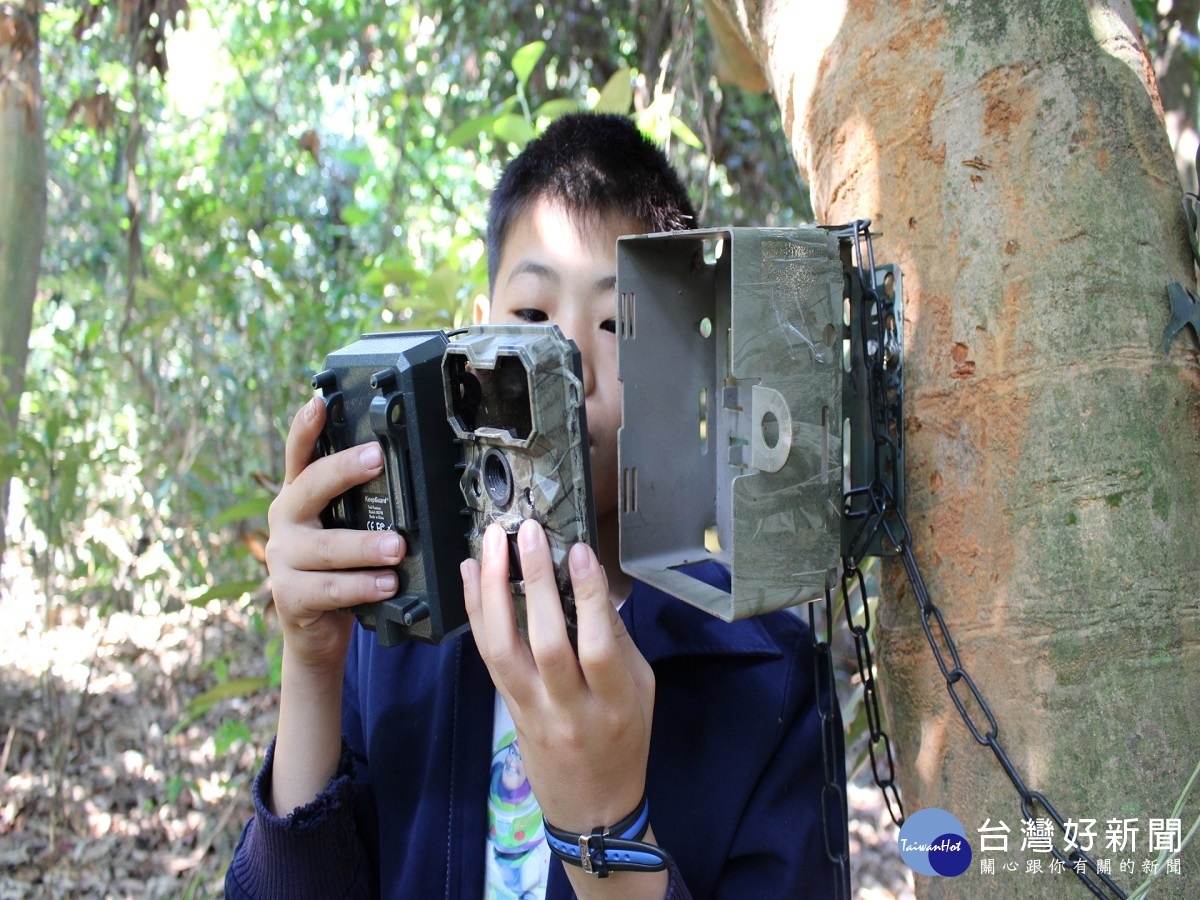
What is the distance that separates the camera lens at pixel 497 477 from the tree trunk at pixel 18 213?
275cm

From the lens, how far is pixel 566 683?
2.79 feet

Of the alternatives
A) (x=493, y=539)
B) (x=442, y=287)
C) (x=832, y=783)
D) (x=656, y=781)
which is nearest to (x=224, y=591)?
(x=442, y=287)

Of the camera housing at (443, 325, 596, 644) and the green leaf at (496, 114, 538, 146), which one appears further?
the green leaf at (496, 114, 538, 146)

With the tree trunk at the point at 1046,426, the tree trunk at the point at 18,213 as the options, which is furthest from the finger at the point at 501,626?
the tree trunk at the point at 18,213

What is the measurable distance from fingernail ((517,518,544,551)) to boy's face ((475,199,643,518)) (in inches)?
10.7

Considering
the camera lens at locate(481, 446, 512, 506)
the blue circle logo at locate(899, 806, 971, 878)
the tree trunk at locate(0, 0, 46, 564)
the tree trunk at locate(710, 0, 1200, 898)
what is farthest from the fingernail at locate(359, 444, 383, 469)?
the tree trunk at locate(0, 0, 46, 564)

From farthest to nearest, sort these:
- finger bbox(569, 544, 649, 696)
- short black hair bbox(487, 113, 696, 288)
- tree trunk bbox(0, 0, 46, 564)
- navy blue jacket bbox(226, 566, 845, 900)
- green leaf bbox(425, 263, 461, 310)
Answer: tree trunk bbox(0, 0, 46, 564), green leaf bbox(425, 263, 461, 310), short black hair bbox(487, 113, 696, 288), navy blue jacket bbox(226, 566, 845, 900), finger bbox(569, 544, 649, 696)

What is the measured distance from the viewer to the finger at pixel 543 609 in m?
0.83

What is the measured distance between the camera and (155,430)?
3836 mm

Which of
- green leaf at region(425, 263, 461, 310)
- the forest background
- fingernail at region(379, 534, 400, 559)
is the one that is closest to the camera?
fingernail at region(379, 534, 400, 559)

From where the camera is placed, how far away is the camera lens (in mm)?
891

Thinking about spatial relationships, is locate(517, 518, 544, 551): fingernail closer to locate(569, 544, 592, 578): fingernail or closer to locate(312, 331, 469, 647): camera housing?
locate(569, 544, 592, 578): fingernail

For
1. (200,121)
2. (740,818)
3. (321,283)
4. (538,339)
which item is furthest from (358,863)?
(200,121)

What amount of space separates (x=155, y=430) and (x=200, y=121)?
2.14 metres
